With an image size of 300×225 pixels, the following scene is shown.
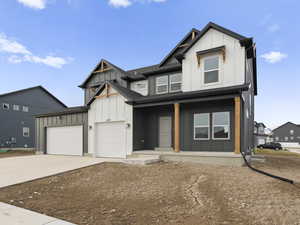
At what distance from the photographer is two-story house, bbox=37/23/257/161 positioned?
978 centimetres

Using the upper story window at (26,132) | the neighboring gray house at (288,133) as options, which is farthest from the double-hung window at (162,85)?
the neighboring gray house at (288,133)

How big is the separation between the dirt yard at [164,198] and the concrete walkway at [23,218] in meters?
0.22

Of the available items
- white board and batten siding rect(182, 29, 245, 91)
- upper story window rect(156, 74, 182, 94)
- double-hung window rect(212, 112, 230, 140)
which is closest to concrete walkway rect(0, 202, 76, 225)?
double-hung window rect(212, 112, 230, 140)

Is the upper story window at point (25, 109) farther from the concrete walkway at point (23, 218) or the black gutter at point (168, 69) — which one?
the concrete walkway at point (23, 218)

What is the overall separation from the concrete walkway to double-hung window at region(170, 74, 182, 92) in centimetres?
1038

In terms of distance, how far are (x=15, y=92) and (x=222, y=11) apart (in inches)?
1036

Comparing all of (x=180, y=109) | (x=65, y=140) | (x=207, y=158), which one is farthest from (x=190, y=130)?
(x=65, y=140)

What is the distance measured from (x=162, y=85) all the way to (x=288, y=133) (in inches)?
2490

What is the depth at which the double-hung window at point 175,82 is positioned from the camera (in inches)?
492

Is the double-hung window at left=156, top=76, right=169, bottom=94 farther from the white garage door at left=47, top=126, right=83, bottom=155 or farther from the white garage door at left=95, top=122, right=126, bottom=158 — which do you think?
the white garage door at left=47, top=126, right=83, bottom=155

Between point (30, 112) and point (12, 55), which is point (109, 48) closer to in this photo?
point (12, 55)

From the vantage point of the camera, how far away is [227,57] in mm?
10070

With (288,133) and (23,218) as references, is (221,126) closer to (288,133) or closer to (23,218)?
(23,218)

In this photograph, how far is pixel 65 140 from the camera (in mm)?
14352
